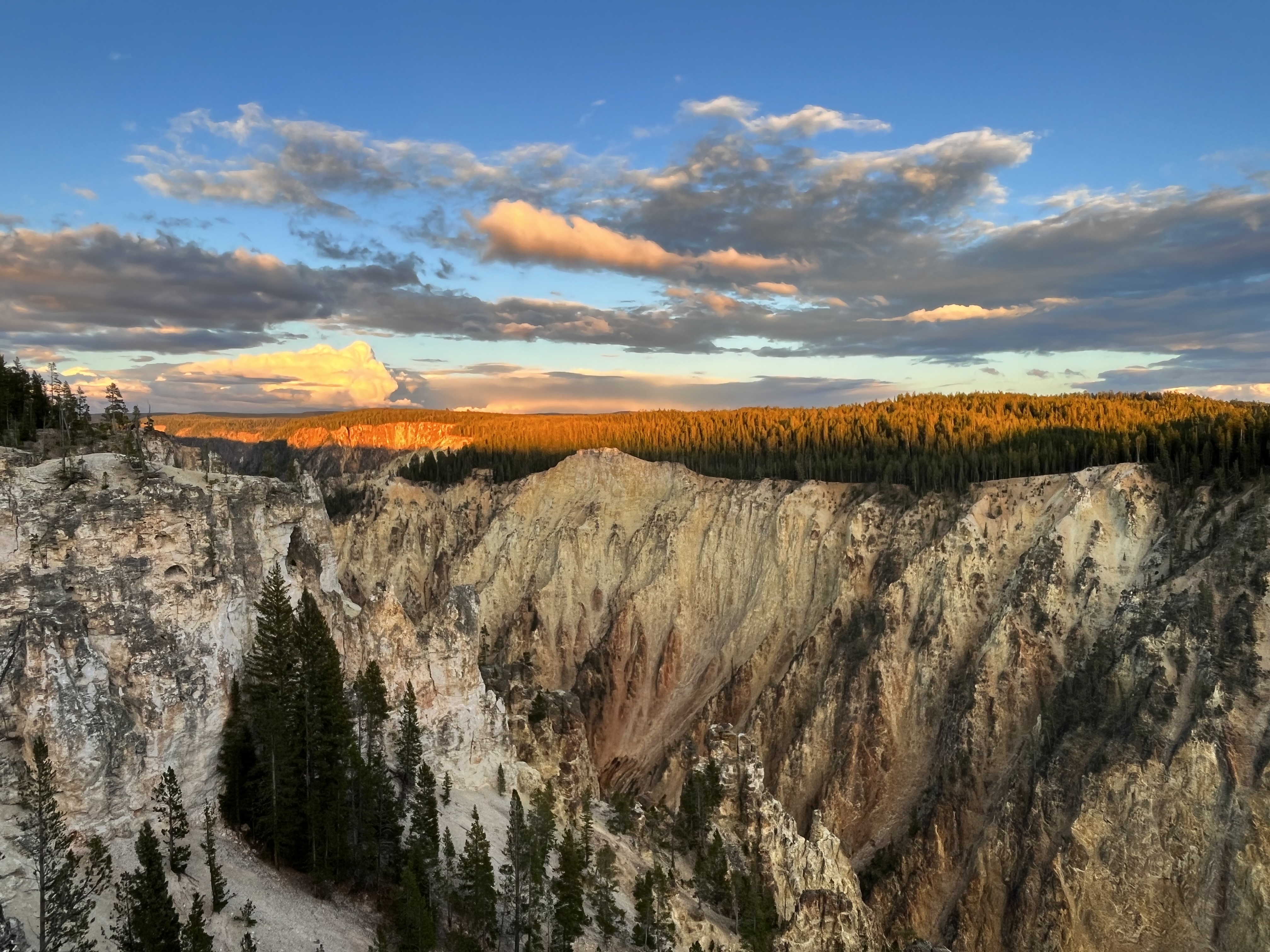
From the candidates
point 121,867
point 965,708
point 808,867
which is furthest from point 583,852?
point 965,708

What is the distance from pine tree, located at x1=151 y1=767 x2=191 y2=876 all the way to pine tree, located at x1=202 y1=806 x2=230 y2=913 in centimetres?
61

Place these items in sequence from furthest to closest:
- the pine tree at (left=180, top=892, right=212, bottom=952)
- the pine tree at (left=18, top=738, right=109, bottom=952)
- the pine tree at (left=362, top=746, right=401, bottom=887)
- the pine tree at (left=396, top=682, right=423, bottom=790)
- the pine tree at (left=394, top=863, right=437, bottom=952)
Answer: the pine tree at (left=396, top=682, right=423, bottom=790)
the pine tree at (left=362, top=746, right=401, bottom=887)
the pine tree at (left=394, top=863, right=437, bottom=952)
the pine tree at (left=180, top=892, right=212, bottom=952)
the pine tree at (left=18, top=738, right=109, bottom=952)

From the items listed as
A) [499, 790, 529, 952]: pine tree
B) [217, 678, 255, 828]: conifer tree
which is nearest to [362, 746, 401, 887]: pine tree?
[217, 678, 255, 828]: conifer tree

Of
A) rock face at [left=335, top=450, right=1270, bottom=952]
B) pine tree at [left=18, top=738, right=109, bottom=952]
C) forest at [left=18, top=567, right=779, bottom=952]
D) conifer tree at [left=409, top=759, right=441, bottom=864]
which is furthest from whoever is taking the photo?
rock face at [left=335, top=450, right=1270, bottom=952]

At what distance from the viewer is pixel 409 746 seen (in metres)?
39.8

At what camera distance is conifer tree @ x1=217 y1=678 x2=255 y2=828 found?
103 ft

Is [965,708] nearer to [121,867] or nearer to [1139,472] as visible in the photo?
[1139,472]

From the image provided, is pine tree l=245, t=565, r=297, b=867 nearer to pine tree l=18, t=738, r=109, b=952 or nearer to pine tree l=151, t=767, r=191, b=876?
pine tree l=151, t=767, r=191, b=876

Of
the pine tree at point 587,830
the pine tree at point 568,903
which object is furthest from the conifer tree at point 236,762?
the pine tree at point 587,830

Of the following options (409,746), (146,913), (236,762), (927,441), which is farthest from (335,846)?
(927,441)

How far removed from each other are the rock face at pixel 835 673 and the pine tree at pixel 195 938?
5.70 metres

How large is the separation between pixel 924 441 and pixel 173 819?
69251mm

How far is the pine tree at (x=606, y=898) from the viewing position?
37.1 metres

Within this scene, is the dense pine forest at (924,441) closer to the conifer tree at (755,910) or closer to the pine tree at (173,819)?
the conifer tree at (755,910)
